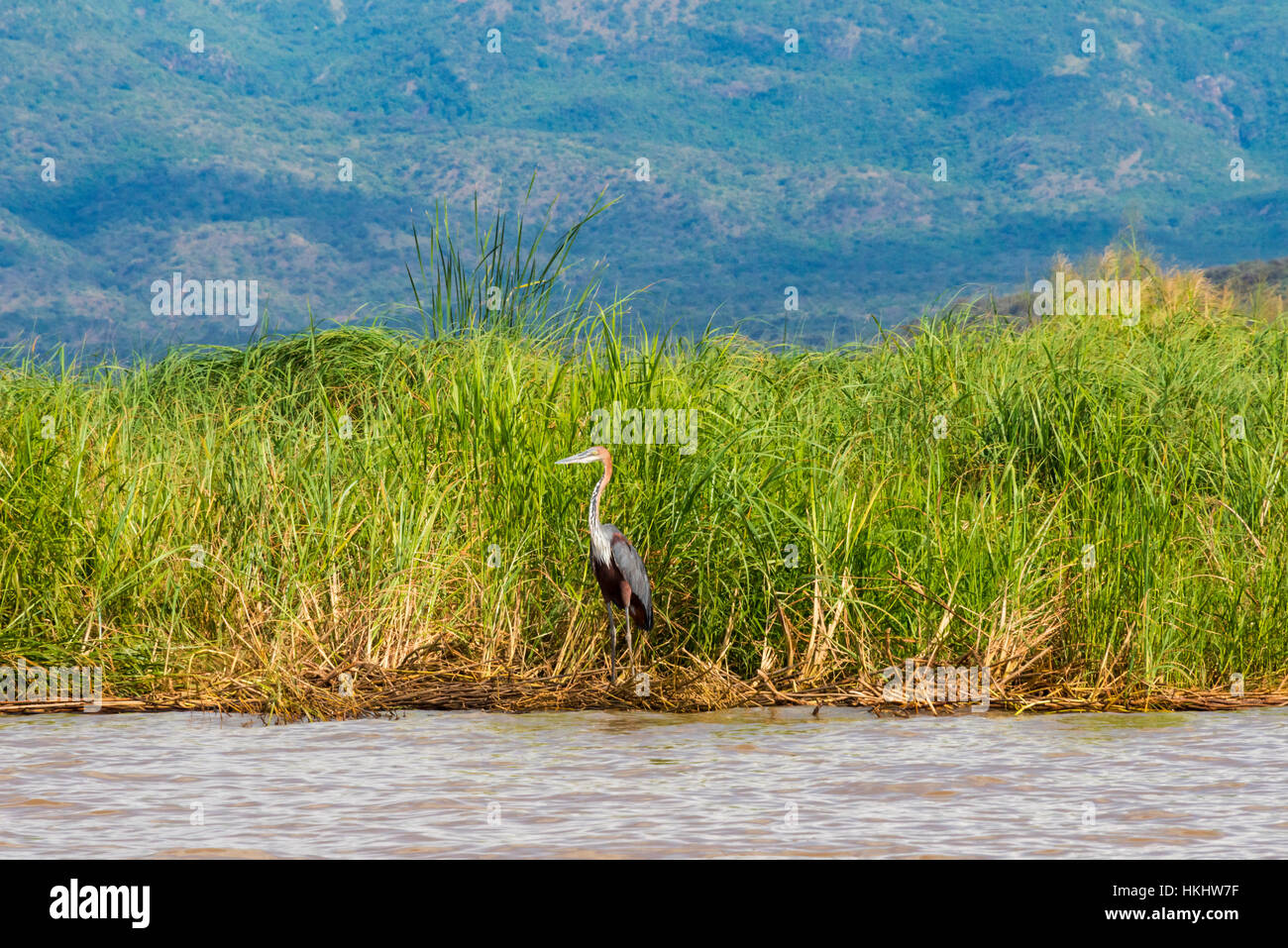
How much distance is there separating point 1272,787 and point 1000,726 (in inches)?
60.0

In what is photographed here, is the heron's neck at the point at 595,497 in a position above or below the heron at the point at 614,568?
above

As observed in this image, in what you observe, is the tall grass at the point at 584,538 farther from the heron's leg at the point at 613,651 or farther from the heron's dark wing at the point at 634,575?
the heron's dark wing at the point at 634,575

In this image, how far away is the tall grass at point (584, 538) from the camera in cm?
858

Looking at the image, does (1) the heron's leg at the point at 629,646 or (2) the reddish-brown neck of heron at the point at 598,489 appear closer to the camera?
(2) the reddish-brown neck of heron at the point at 598,489

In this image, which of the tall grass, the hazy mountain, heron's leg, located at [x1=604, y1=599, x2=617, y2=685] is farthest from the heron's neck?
the hazy mountain

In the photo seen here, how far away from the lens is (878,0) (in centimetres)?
17562

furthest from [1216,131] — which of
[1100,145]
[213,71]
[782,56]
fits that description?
[213,71]

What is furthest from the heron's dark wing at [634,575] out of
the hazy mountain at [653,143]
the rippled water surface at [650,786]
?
the hazy mountain at [653,143]

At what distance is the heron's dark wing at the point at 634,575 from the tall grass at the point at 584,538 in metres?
0.54

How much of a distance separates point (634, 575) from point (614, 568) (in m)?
0.10

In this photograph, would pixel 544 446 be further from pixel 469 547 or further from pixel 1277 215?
pixel 1277 215

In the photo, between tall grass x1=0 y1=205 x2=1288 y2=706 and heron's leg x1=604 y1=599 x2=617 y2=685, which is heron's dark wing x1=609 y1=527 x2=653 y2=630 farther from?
tall grass x1=0 y1=205 x2=1288 y2=706

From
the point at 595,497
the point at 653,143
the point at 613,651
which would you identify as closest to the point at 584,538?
the point at 595,497

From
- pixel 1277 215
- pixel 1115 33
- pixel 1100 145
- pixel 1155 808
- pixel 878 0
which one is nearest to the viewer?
pixel 1155 808
